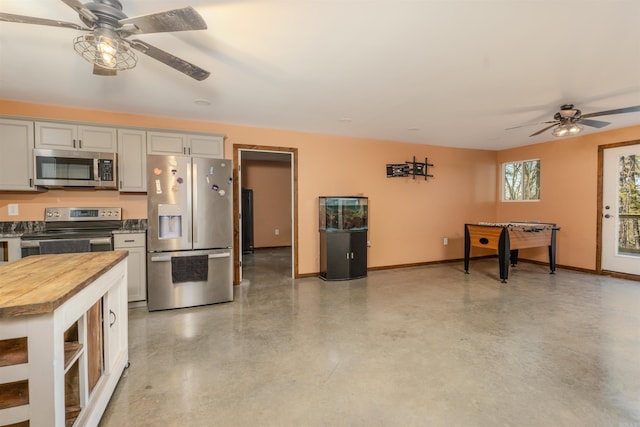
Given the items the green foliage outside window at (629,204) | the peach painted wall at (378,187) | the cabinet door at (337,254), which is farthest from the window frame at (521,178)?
the cabinet door at (337,254)

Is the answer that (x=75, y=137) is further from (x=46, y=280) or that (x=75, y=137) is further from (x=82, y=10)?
(x=46, y=280)

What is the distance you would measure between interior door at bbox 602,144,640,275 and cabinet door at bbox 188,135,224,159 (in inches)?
244

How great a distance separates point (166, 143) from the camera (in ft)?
12.0

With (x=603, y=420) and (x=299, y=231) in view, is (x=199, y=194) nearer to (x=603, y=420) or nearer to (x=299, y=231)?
(x=299, y=231)

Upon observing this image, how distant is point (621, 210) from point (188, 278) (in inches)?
261

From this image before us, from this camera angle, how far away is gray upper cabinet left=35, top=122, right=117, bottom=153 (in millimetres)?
3221

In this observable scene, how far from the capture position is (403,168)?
5.37 m

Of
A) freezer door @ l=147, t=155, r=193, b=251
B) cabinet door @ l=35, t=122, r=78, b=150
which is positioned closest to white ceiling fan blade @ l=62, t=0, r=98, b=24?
freezer door @ l=147, t=155, r=193, b=251

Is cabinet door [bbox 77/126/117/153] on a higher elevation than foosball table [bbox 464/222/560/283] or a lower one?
higher

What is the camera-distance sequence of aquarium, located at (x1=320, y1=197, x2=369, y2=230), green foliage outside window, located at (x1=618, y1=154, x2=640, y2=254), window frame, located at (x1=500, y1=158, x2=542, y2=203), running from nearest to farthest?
green foliage outside window, located at (x1=618, y1=154, x2=640, y2=254), aquarium, located at (x1=320, y1=197, x2=369, y2=230), window frame, located at (x1=500, y1=158, x2=542, y2=203)

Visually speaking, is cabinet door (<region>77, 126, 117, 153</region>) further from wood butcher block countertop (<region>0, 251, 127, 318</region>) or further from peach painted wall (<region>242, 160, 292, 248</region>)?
peach painted wall (<region>242, 160, 292, 248</region>)

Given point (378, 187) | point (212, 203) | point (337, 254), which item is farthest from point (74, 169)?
point (378, 187)

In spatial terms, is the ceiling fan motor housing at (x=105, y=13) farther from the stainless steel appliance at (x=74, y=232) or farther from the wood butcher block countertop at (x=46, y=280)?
the stainless steel appliance at (x=74, y=232)

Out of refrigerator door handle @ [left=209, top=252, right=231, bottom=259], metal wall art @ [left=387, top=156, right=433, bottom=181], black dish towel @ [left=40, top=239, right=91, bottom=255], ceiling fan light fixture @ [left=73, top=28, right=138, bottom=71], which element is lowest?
refrigerator door handle @ [left=209, top=252, right=231, bottom=259]
